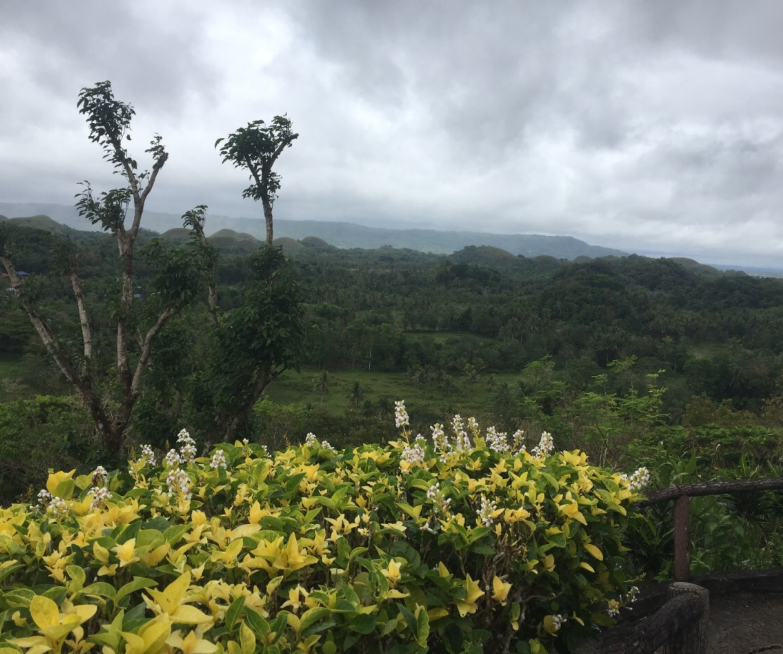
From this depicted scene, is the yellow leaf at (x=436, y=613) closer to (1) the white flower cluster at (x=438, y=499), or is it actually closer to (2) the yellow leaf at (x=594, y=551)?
(1) the white flower cluster at (x=438, y=499)

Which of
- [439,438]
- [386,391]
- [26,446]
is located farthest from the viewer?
[386,391]

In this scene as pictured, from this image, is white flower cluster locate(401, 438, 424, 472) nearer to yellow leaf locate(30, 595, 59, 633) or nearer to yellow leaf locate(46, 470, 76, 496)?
yellow leaf locate(46, 470, 76, 496)

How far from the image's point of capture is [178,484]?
1.76 meters

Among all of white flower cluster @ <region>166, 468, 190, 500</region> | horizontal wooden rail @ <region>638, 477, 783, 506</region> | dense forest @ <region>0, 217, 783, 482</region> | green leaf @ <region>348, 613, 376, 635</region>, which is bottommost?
dense forest @ <region>0, 217, 783, 482</region>

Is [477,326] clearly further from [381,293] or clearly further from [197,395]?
[197,395]

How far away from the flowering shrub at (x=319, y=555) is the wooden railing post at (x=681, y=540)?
21.6 inches

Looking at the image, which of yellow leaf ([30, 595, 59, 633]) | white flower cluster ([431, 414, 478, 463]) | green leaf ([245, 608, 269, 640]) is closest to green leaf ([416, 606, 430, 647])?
green leaf ([245, 608, 269, 640])

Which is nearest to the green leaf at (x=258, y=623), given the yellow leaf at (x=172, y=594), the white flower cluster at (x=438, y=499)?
the yellow leaf at (x=172, y=594)

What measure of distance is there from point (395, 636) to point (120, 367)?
6.36 metres

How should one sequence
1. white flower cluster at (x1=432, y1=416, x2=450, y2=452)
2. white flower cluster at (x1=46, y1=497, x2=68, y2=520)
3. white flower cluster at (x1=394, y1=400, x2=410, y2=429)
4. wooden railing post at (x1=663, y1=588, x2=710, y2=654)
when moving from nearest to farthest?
wooden railing post at (x1=663, y1=588, x2=710, y2=654) < white flower cluster at (x1=46, y1=497, x2=68, y2=520) < white flower cluster at (x1=432, y1=416, x2=450, y2=452) < white flower cluster at (x1=394, y1=400, x2=410, y2=429)

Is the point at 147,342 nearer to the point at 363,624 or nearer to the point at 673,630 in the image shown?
the point at 363,624

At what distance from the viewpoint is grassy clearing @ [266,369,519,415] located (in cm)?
3431

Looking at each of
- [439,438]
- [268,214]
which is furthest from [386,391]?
[439,438]

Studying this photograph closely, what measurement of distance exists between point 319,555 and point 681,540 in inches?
79.3
